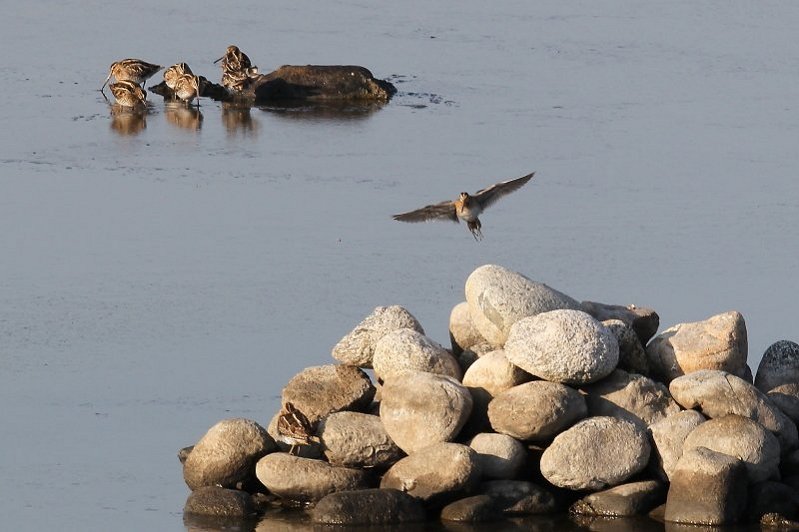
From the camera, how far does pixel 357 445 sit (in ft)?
38.5

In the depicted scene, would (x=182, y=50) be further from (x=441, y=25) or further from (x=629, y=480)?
(x=629, y=480)

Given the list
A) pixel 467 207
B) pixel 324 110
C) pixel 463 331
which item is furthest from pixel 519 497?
pixel 324 110

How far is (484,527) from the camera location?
11.1m

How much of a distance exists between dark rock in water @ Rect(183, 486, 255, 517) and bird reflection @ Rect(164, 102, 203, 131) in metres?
10.3

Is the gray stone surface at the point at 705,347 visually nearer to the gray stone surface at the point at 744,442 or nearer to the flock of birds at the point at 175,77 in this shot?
the gray stone surface at the point at 744,442

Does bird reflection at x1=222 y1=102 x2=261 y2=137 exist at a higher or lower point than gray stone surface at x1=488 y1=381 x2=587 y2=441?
higher

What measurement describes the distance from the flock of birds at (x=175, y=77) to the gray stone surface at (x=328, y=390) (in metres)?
10.7

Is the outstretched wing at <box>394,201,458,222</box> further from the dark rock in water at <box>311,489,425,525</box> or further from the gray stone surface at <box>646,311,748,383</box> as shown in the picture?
the dark rock in water at <box>311,489,425,525</box>

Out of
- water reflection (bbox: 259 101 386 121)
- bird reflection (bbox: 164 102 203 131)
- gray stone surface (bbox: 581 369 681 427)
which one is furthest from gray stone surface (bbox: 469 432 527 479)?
water reflection (bbox: 259 101 386 121)

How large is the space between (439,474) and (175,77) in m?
12.6

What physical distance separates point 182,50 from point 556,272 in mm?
11783

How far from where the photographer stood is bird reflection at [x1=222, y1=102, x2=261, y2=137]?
21047 mm

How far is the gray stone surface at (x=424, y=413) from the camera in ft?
38.0

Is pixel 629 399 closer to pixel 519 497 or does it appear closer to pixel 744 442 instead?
pixel 744 442
